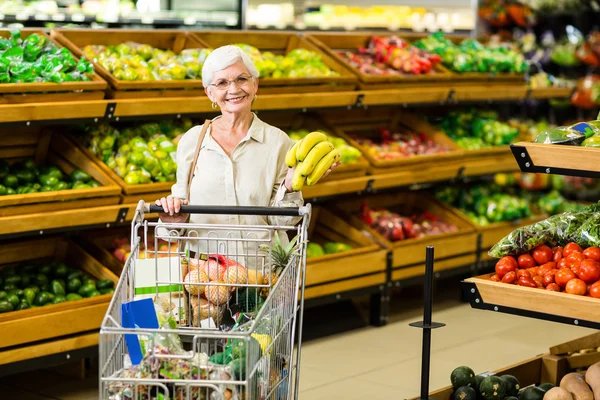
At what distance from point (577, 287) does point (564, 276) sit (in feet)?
0.22

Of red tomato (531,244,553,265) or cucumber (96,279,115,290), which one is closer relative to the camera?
red tomato (531,244,553,265)

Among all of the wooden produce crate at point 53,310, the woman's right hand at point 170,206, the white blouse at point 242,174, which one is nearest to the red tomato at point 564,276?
the white blouse at point 242,174

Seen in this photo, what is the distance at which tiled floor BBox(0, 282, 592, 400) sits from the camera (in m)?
4.89

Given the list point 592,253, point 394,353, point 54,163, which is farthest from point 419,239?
point 592,253

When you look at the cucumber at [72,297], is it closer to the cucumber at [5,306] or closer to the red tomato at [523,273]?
the cucumber at [5,306]

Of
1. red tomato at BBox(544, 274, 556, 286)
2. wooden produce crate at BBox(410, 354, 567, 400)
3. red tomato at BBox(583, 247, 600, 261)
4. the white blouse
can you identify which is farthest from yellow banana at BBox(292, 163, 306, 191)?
wooden produce crate at BBox(410, 354, 567, 400)

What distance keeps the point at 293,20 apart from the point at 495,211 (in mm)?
2234

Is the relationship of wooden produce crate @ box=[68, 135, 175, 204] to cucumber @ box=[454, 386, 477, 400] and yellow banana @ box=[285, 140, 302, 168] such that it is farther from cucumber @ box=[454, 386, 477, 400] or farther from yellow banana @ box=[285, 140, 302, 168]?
cucumber @ box=[454, 386, 477, 400]

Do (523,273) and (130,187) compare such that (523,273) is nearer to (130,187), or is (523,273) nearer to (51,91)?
(130,187)

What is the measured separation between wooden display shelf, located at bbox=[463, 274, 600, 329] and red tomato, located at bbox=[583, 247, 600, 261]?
0.24m

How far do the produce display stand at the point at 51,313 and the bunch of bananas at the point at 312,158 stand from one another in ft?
5.40

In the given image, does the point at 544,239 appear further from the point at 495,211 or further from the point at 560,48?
the point at 560,48

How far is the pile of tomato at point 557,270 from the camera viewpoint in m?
3.12

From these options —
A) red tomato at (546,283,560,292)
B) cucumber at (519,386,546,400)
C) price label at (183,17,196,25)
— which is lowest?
cucumber at (519,386,546,400)
